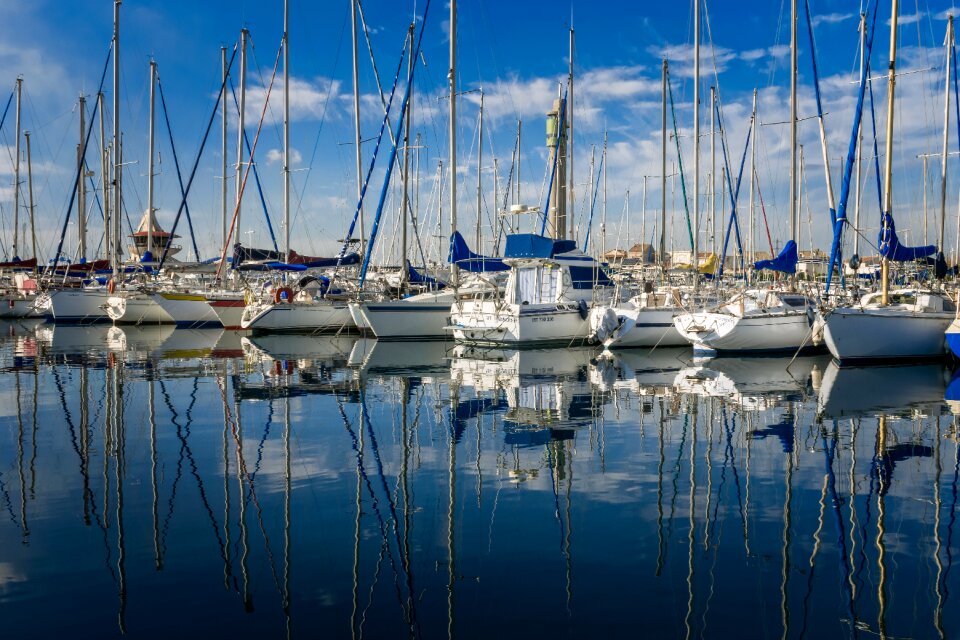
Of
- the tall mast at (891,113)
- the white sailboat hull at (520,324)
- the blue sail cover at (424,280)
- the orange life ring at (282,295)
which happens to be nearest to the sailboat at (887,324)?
the tall mast at (891,113)

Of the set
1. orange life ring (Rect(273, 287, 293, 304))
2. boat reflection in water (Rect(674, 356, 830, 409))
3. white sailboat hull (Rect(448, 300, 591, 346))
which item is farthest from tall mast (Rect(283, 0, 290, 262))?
boat reflection in water (Rect(674, 356, 830, 409))

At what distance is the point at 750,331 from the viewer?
22.3m

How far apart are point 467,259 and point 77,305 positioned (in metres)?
21.6

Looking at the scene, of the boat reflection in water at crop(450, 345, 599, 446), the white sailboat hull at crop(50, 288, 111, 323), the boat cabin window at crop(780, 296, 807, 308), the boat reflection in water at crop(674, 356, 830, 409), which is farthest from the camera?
the white sailboat hull at crop(50, 288, 111, 323)

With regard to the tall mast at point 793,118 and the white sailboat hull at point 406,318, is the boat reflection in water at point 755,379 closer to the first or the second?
the tall mast at point 793,118

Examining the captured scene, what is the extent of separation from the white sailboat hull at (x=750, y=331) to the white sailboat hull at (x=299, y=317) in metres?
14.4

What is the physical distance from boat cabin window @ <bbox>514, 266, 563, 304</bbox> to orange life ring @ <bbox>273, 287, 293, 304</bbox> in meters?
9.43

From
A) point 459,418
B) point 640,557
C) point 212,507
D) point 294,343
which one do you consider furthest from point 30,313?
point 640,557

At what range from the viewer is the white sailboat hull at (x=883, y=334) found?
1947 centimetres

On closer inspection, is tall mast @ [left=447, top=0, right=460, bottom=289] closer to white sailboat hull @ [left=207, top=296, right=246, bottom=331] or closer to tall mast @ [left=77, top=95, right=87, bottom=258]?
white sailboat hull @ [left=207, top=296, right=246, bottom=331]

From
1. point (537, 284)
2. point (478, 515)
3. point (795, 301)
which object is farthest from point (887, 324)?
point (478, 515)

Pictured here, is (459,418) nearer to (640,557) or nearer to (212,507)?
(212,507)

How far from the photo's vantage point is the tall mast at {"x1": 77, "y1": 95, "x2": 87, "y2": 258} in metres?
41.6

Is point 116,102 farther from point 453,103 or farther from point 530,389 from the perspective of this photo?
point 530,389
